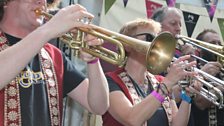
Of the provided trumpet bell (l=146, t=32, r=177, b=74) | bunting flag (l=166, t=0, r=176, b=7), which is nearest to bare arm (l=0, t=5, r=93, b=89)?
trumpet bell (l=146, t=32, r=177, b=74)

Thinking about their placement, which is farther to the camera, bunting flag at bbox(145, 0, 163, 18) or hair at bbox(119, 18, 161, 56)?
bunting flag at bbox(145, 0, 163, 18)

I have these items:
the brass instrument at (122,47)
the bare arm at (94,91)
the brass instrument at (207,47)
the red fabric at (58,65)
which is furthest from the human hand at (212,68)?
the red fabric at (58,65)

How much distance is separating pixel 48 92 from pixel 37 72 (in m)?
0.11

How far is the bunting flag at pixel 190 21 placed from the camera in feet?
14.4

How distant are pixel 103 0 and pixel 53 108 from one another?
209 cm

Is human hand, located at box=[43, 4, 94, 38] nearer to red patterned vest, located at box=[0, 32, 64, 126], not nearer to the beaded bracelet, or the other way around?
red patterned vest, located at box=[0, 32, 64, 126]

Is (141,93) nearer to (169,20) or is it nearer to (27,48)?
(27,48)

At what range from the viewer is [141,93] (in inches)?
97.7

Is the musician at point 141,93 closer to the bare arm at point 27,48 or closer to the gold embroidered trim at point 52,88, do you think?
the gold embroidered trim at point 52,88

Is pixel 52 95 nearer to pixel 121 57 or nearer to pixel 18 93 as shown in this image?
pixel 18 93

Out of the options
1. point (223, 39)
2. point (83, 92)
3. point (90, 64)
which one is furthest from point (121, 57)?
point (223, 39)

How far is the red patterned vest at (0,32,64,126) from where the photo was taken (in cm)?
190

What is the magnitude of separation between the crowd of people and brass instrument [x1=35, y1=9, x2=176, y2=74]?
4cm

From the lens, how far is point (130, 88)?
8.00 feet
